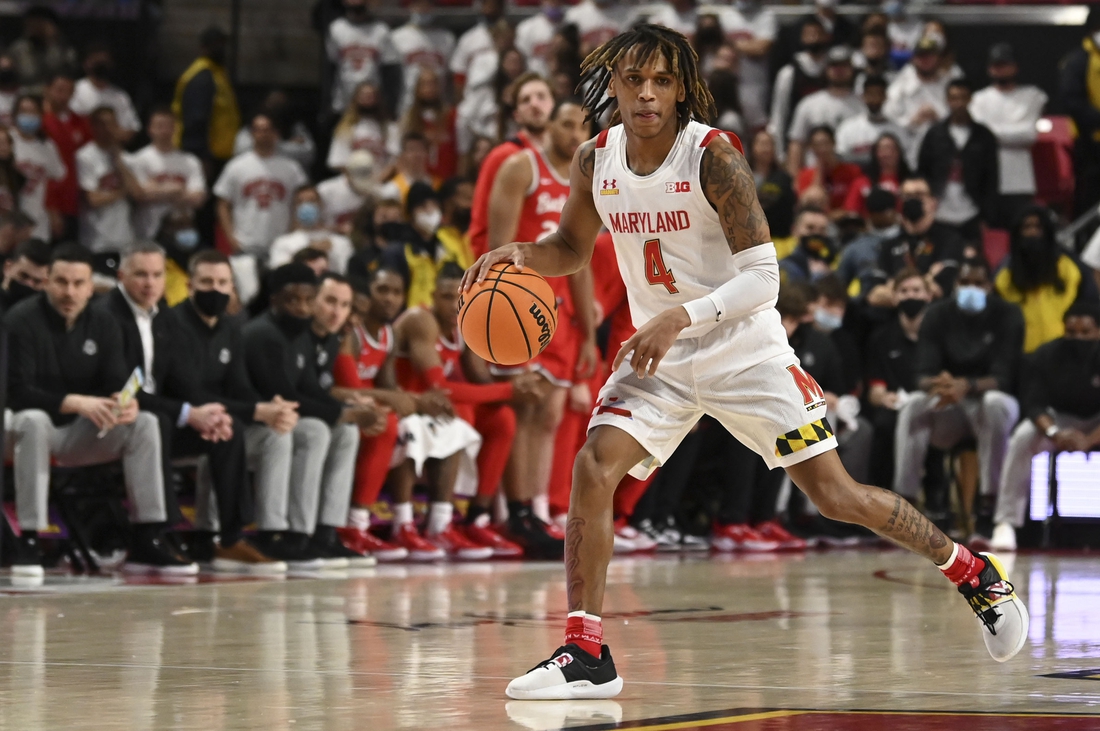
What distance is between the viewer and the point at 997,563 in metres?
5.39

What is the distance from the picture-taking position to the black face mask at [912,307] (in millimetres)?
12312

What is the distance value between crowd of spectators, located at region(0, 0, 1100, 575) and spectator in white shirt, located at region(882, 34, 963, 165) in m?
0.02

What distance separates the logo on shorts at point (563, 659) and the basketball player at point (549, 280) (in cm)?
476

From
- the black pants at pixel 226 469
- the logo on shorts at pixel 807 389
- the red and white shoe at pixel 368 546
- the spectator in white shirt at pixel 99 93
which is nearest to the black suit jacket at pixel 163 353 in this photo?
the black pants at pixel 226 469

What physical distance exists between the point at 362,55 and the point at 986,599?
1174cm

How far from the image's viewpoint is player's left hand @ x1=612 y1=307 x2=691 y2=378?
454cm

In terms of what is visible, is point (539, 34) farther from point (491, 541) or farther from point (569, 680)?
point (569, 680)

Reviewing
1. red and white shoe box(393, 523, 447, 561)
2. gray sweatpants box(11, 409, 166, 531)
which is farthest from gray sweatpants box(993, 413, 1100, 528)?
gray sweatpants box(11, 409, 166, 531)

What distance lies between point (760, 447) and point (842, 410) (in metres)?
6.71

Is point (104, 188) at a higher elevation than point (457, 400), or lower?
higher

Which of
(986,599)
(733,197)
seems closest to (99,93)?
(733,197)

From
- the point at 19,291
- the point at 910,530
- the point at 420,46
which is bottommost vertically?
the point at 910,530

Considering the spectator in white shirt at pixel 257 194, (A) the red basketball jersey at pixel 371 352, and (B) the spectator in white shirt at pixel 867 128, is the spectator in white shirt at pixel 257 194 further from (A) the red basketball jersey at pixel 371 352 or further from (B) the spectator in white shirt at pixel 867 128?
(B) the spectator in white shirt at pixel 867 128

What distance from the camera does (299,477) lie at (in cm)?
924
